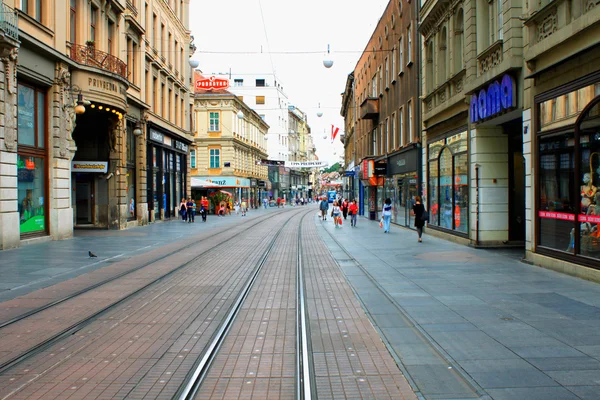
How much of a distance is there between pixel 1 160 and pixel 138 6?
1748cm

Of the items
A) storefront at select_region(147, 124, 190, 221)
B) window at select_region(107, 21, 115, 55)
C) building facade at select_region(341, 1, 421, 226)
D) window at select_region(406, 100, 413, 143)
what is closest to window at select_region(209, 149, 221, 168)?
storefront at select_region(147, 124, 190, 221)

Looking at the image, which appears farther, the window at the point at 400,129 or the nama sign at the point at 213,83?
the nama sign at the point at 213,83

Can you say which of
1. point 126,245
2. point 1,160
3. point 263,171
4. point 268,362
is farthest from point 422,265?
point 263,171

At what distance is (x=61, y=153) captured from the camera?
21.3 metres

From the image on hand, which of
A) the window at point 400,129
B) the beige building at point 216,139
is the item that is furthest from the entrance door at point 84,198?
the beige building at point 216,139

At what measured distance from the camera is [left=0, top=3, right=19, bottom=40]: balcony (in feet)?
52.4

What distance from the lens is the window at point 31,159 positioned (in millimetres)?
18812

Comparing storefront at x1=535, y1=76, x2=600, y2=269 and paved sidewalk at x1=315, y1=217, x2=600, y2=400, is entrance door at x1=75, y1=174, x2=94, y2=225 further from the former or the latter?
storefront at x1=535, y1=76, x2=600, y2=269

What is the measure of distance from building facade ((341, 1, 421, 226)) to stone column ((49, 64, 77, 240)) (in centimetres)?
1479

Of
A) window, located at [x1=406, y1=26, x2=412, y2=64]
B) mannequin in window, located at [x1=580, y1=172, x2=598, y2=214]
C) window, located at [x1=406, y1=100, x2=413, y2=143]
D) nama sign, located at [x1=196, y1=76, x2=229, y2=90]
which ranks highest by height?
nama sign, located at [x1=196, y1=76, x2=229, y2=90]

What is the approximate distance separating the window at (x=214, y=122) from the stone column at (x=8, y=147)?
149 feet

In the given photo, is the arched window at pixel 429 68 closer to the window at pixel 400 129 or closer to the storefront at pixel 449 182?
the storefront at pixel 449 182

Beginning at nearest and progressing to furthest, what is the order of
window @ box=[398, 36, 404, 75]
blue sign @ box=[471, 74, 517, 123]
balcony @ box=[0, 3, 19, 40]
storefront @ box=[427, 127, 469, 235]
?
1. blue sign @ box=[471, 74, 517, 123]
2. balcony @ box=[0, 3, 19, 40]
3. storefront @ box=[427, 127, 469, 235]
4. window @ box=[398, 36, 404, 75]

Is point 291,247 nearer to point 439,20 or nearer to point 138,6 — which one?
point 439,20
